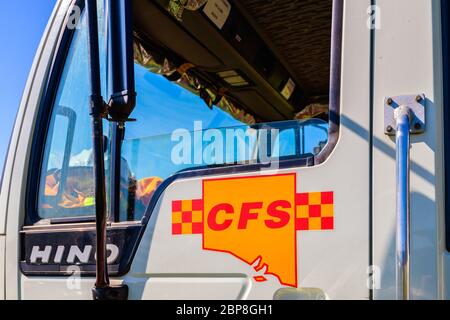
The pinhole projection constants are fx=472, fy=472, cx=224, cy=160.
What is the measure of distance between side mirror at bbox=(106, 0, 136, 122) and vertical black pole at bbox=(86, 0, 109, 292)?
0.04 meters

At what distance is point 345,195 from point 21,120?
1307 mm

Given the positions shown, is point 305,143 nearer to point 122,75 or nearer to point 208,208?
point 208,208

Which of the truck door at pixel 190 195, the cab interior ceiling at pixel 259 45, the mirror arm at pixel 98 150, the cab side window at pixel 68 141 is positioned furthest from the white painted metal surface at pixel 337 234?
the cab interior ceiling at pixel 259 45

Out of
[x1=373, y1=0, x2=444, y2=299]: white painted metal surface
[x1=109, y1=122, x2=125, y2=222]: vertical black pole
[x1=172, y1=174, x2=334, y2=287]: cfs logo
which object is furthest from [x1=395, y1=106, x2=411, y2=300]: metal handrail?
[x1=109, y1=122, x2=125, y2=222]: vertical black pole

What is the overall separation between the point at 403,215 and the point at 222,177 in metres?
0.57

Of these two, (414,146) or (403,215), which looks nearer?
(403,215)

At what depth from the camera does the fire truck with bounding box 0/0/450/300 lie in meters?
1.29

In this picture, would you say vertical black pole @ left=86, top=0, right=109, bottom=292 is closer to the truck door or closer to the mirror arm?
the mirror arm

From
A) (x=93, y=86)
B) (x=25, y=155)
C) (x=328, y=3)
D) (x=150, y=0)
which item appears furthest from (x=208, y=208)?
(x=328, y=3)

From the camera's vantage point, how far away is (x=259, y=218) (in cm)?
141

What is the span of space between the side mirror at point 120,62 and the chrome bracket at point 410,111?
2.48ft

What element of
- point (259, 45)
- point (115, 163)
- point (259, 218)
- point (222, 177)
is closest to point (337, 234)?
point (259, 218)

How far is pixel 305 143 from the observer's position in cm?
150

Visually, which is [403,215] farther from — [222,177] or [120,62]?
[120,62]
